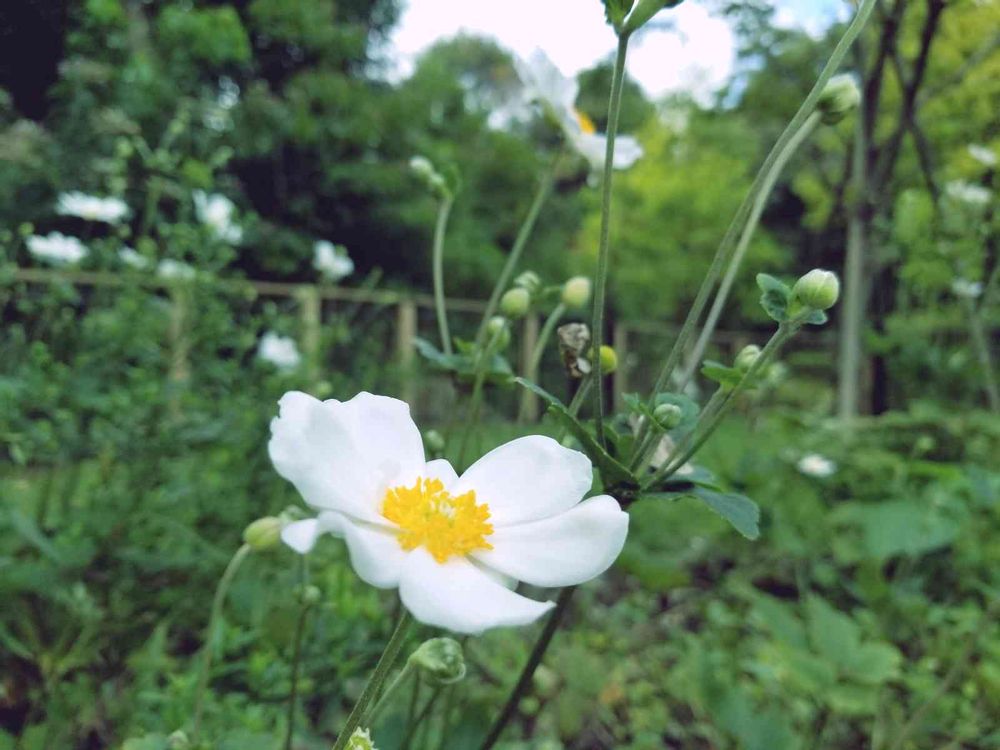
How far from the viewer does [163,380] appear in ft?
4.96

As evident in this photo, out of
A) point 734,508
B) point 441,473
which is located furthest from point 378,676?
point 734,508

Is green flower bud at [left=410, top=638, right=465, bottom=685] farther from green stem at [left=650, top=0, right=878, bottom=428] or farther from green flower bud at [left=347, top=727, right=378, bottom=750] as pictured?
green stem at [left=650, top=0, right=878, bottom=428]

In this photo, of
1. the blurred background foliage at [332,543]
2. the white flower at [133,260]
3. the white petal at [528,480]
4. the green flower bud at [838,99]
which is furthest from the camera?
the white flower at [133,260]

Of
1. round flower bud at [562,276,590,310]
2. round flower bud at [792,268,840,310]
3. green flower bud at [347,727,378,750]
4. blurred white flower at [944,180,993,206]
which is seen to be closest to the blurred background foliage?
blurred white flower at [944,180,993,206]

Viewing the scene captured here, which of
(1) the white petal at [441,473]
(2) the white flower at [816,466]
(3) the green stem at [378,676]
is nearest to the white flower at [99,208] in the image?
(1) the white petal at [441,473]

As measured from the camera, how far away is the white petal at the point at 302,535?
31 cm

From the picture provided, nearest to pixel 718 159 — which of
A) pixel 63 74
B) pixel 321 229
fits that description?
pixel 321 229

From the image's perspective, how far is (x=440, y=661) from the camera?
353mm

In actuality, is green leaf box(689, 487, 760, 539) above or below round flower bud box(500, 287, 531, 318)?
below

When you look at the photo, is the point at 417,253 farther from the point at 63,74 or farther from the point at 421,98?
the point at 63,74

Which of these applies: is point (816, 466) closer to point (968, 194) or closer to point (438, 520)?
point (968, 194)

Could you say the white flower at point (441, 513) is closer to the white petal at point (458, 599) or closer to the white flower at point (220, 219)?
the white petal at point (458, 599)

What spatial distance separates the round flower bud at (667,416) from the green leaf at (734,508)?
0.17 feet

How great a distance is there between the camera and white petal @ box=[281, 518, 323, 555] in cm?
31
